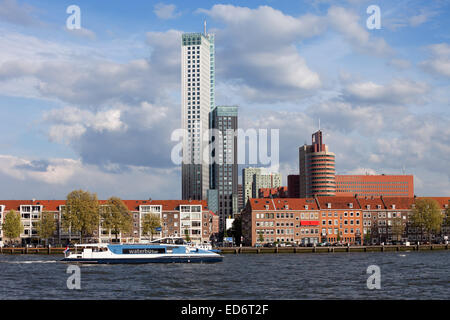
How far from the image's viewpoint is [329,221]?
15988 cm

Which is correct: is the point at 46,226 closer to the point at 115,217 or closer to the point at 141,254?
the point at 115,217

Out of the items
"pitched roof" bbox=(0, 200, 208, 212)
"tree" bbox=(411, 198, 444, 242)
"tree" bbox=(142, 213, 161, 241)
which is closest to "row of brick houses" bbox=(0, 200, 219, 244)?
"pitched roof" bbox=(0, 200, 208, 212)

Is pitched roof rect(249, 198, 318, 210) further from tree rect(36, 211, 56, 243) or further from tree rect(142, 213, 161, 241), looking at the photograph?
tree rect(36, 211, 56, 243)

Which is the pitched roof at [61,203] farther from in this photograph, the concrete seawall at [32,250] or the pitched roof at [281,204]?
the concrete seawall at [32,250]

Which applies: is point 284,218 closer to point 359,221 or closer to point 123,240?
point 359,221

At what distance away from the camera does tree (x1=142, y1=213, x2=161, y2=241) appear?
142375mm

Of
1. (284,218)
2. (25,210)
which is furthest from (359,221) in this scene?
(25,210)

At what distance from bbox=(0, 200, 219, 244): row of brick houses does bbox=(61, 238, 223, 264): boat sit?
6076 centimetres

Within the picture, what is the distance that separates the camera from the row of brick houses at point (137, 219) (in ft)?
519

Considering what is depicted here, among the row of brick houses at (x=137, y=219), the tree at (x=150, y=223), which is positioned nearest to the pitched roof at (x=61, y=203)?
the row of brick houses at (x=137, y=219)

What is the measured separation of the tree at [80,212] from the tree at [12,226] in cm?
1571
